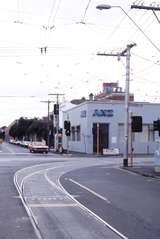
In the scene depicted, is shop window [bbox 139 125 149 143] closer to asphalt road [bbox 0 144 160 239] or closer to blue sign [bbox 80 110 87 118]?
blue sign [bbox 80 110 87 118]

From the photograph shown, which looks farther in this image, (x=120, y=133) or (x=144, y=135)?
(x=144, y=135)

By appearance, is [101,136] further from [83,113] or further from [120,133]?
[83,113]

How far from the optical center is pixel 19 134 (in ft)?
654

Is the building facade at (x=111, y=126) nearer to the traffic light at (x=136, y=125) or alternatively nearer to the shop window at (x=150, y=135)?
the shop window at (x=150, y=135)

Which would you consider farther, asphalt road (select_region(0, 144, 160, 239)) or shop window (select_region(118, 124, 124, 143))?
shop window (select_region(118, 124, 124, 143))

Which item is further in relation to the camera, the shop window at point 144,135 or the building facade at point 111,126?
the shop window at point 144,135

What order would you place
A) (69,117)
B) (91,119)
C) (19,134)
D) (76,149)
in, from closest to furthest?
(91,119)
(76,149)
(69,117)
(19,134)

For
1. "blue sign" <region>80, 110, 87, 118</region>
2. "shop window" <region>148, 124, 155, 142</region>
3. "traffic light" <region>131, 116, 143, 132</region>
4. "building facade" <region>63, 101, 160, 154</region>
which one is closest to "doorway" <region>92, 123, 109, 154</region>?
"building facade" <region>63, 101, 160, 154</region>

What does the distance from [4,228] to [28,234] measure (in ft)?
3.65

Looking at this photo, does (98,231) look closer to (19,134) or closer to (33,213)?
(33,213)

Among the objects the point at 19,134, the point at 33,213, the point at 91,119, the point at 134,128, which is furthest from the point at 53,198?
the point at 19,134

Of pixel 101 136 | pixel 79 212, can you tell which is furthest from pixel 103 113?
pixel 79 212

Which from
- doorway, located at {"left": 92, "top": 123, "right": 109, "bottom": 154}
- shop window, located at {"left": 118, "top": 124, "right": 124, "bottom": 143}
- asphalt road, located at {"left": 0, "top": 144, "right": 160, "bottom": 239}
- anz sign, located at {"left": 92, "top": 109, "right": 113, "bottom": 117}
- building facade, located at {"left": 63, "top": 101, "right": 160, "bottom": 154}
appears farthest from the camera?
anz sign, located at {"left": 92, "top": 109, "right": 113, "bottom": 117}

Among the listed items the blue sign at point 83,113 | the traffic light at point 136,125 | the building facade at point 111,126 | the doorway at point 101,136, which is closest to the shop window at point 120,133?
the building facade at point 111,126
